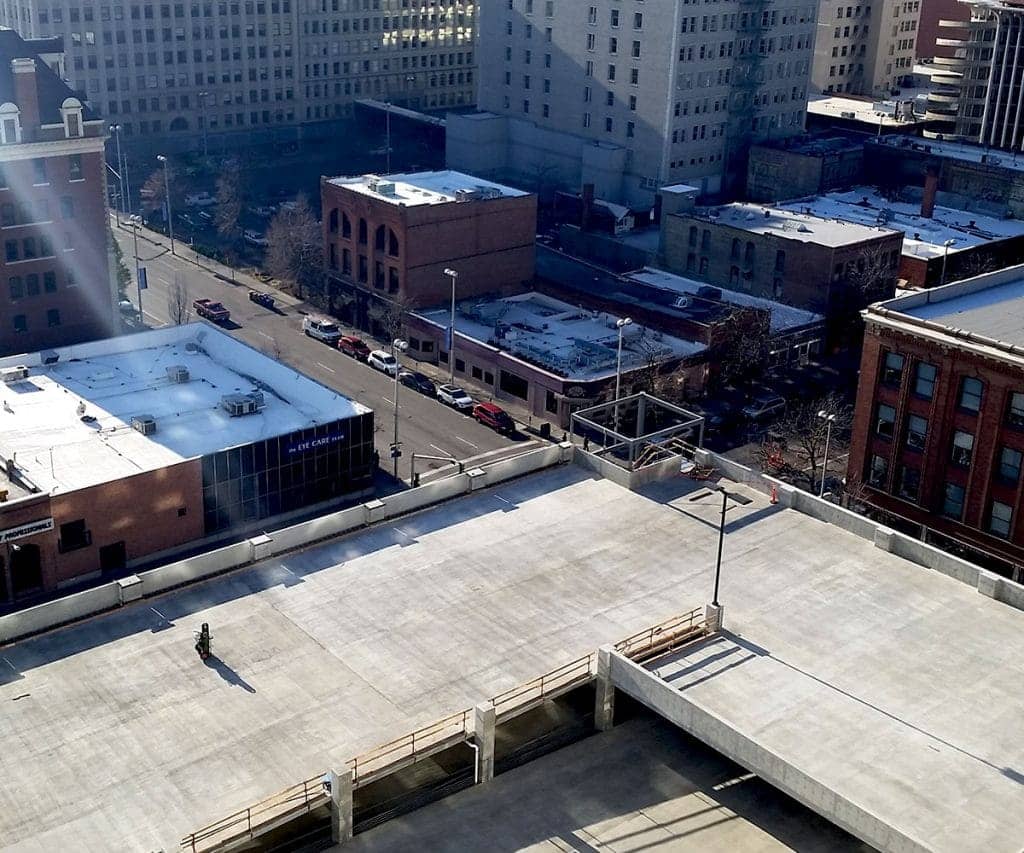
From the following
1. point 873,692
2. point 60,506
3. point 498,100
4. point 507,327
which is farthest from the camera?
point 498,100

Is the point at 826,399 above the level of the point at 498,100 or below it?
below

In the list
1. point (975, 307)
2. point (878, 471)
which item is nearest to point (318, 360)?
point (878, 471)

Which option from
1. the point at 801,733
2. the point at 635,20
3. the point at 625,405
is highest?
the point at 635,20

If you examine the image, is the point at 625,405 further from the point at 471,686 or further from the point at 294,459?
the point at 471,686

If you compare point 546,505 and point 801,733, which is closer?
point 801,733

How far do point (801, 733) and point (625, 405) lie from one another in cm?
4892

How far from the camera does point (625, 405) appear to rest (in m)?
88.3

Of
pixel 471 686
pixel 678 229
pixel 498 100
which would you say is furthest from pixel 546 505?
pixel 498 100

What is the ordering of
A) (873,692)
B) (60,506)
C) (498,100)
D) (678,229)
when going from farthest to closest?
(498,100) → (678,229) → (60,506) → (873,692)

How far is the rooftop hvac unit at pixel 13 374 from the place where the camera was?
243 feet

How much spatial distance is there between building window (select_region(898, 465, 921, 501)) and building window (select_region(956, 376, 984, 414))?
474cm

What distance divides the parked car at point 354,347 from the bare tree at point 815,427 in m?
31.4

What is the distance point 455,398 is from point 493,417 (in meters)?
4.23

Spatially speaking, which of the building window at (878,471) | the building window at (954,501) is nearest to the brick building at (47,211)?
the building window at (878,471)
